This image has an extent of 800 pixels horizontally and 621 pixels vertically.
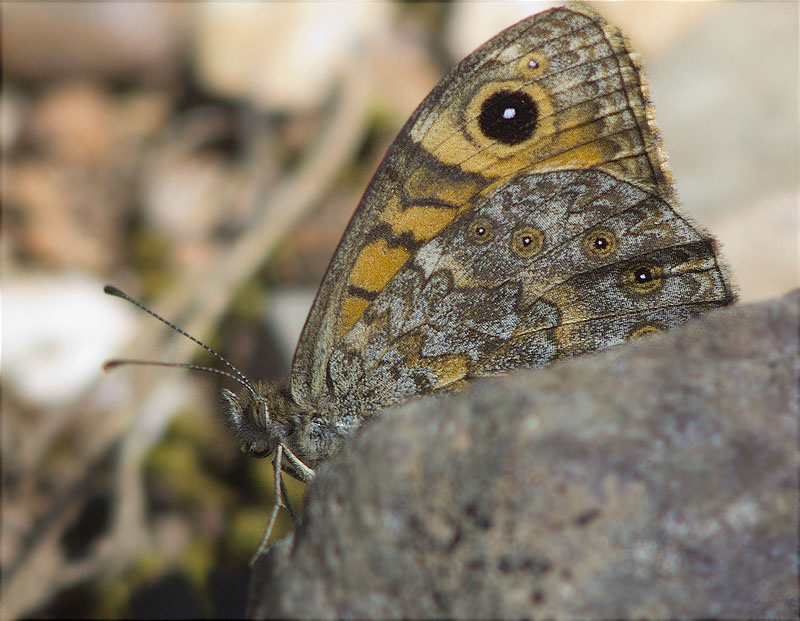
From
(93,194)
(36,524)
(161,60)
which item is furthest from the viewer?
(161,60)

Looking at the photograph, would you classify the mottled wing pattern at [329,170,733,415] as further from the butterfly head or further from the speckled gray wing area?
the butterfly head

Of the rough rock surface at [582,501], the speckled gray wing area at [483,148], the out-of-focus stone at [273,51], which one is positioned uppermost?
the out-of-focus stone at [273,51]

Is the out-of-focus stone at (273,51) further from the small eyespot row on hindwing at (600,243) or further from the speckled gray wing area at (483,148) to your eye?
the small eyespot row on hindwing at (600,243)

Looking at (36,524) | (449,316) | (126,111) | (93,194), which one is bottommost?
(36,524)

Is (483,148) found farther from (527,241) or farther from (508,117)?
(527,241)

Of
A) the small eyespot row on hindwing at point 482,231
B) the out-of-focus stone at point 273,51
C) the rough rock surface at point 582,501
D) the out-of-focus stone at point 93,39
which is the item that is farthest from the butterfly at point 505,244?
the out-of-focus stone at point 93,39

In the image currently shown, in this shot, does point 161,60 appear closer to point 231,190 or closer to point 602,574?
point 231,190

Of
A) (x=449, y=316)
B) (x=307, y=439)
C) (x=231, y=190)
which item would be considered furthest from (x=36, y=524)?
(x=231, y=190)
